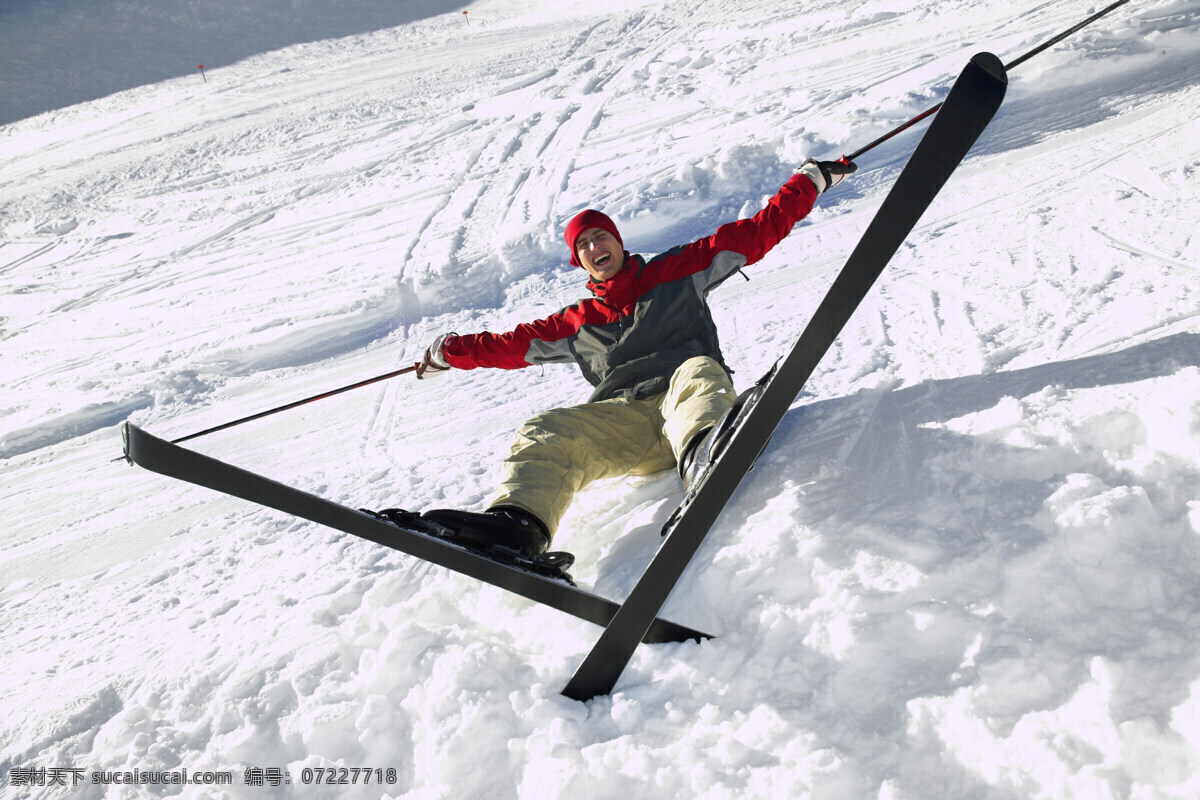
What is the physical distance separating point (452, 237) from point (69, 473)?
3427mm

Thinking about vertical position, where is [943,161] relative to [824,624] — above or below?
above

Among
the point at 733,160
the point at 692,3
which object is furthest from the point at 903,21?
the point at 692,3

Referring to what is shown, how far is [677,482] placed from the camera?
2.75 meters

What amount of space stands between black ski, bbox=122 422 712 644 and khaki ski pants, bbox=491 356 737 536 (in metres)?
0.36

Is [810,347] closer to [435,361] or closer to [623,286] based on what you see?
[623,286]

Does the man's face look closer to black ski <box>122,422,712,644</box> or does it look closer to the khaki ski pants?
the khaki ski pants

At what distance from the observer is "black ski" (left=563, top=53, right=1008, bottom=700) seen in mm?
1847

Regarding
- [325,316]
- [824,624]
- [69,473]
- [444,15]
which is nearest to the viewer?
[824,624]

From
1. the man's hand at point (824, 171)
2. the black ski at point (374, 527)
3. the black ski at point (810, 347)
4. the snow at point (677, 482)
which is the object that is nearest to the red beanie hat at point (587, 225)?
the man's hand at point (824, 171)

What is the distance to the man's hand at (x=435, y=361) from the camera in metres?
3.36

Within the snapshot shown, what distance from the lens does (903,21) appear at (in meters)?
9.07

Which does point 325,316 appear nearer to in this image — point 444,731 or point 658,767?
point 444,731

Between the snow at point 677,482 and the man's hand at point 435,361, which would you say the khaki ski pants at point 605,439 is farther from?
the man's hand at point 435,361

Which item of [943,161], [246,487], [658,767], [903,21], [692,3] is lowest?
[658,767]
